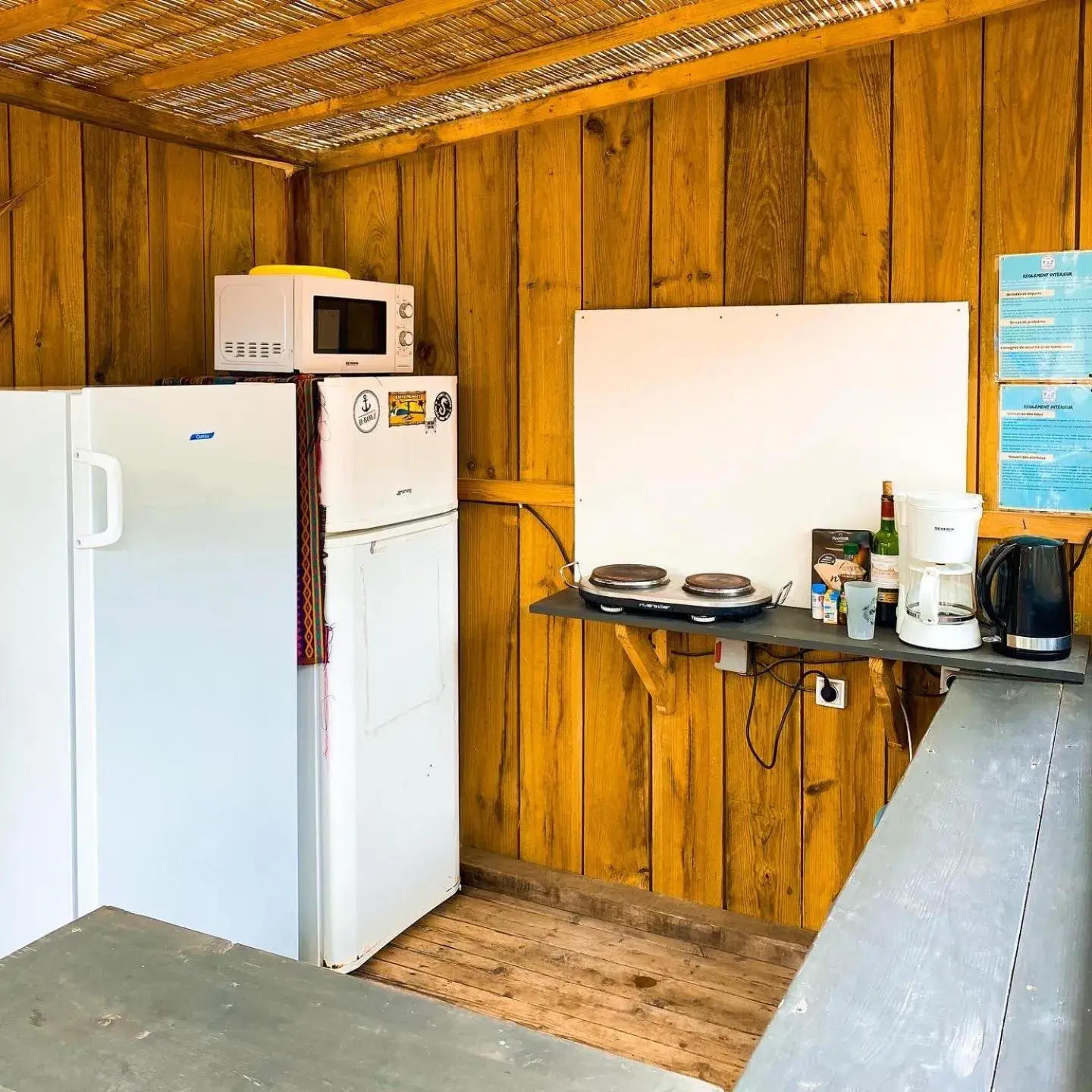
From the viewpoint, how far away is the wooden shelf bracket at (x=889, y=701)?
2.50m

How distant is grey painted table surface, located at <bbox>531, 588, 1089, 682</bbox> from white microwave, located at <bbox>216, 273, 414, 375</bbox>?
2.64 feet

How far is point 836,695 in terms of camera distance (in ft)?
9.21

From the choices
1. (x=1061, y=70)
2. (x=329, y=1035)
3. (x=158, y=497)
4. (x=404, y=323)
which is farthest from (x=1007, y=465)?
(x=329, y=1035)

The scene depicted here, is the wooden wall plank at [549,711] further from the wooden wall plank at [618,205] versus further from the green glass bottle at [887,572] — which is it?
the green glass bottle at [887,572]

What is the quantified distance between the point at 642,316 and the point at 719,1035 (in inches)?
69.9

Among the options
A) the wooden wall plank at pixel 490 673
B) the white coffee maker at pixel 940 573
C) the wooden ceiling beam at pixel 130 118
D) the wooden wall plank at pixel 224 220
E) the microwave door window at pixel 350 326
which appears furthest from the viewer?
the wooden wall plank at pixel 490 673

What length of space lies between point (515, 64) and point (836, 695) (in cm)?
173

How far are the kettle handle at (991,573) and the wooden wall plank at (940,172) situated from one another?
326mm

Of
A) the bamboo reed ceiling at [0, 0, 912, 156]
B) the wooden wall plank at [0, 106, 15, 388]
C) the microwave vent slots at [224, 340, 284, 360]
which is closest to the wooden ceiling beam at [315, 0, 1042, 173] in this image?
the bamboo reed ceiling at [0, 0, 912, 156]

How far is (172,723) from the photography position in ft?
7.56

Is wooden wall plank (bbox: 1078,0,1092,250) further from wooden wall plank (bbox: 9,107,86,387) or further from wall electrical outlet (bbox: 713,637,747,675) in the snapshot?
wooden wall plank (bbox: 9,107,86,387)

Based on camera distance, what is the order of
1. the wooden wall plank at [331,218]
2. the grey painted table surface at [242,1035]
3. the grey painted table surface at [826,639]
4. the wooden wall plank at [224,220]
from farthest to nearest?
the wooden wall plank at [331,218] → the wooden wall plank at [224,220] → the grey painted table surface at [826,639] → the grey painted table surface at [242,1035]

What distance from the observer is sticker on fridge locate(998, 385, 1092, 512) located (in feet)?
8.03

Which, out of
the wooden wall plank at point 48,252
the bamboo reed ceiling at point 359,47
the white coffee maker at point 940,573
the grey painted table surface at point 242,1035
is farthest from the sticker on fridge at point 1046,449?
the wooden wall plank at point 48,252
